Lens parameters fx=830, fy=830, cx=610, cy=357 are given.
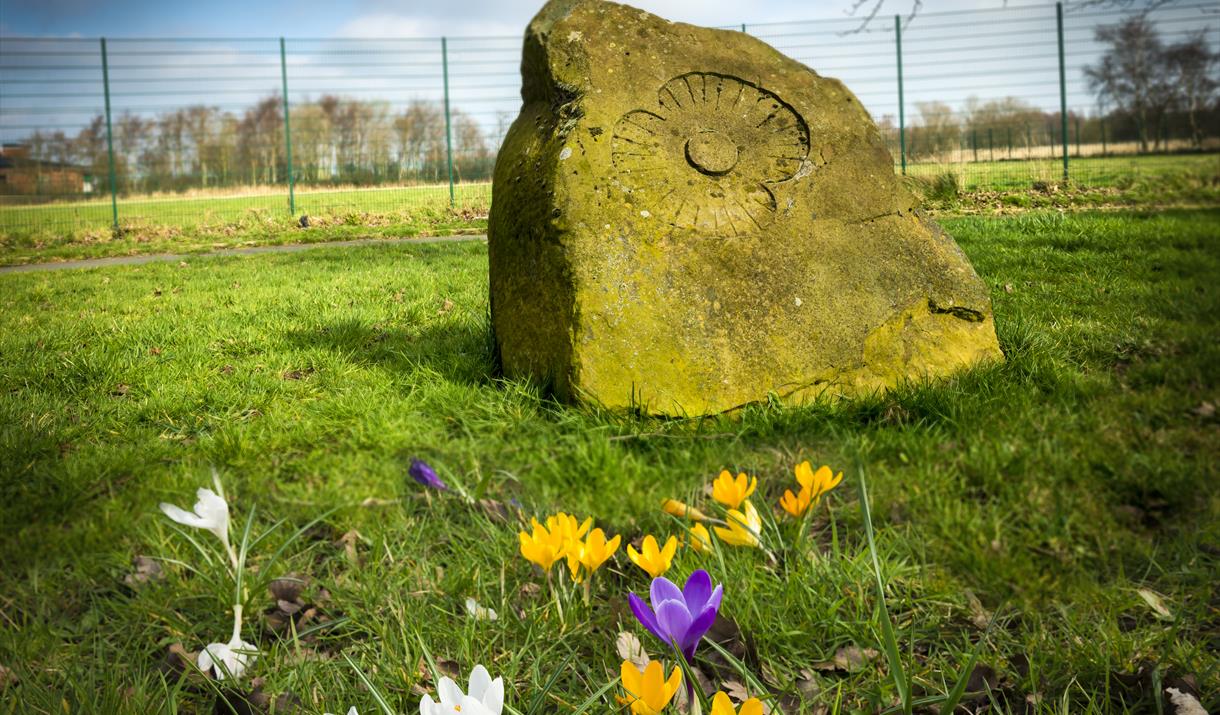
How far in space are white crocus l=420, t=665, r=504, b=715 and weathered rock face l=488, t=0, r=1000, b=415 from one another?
1791 millimetres

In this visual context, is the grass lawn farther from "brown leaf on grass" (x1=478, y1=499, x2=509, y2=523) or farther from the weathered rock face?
the weathered rock face

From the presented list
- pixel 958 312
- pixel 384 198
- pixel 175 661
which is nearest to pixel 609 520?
pixel 175 661

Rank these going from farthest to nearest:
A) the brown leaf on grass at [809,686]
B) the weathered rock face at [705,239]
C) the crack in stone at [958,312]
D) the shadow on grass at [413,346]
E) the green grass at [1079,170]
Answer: the crack in stone at [958,312]
the weathered rock face at [705,239]
the shadow on grass at [413,346]
the brown leaf on grass at [809,686]
the green grass at [1079,170]

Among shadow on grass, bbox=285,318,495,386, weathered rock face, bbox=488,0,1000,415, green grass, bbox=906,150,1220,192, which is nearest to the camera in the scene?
green grass, bbox=906,150,1220,192

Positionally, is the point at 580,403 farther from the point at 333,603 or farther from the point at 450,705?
the point at 450,705

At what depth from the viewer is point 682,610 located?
0.88 meters

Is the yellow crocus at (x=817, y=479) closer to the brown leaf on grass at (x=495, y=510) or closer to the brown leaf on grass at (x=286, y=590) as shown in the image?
the brown leaf on grass at (x=495, y=510)

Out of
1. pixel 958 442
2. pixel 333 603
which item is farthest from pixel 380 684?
pixel 958 442

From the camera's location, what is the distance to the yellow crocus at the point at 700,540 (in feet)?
4.73

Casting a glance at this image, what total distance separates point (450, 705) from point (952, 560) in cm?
114

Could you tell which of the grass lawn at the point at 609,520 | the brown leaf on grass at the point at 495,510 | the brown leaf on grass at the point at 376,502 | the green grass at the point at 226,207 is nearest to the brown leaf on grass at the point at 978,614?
the grass lawn at the point at 609,520

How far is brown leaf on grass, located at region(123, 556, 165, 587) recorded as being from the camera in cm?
164

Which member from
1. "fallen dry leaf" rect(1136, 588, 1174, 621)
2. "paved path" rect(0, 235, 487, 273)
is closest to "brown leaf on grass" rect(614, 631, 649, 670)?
"fallen dry leaf" rect(1136, 588, 1174, 621)

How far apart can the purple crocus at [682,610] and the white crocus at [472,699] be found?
17 cm
